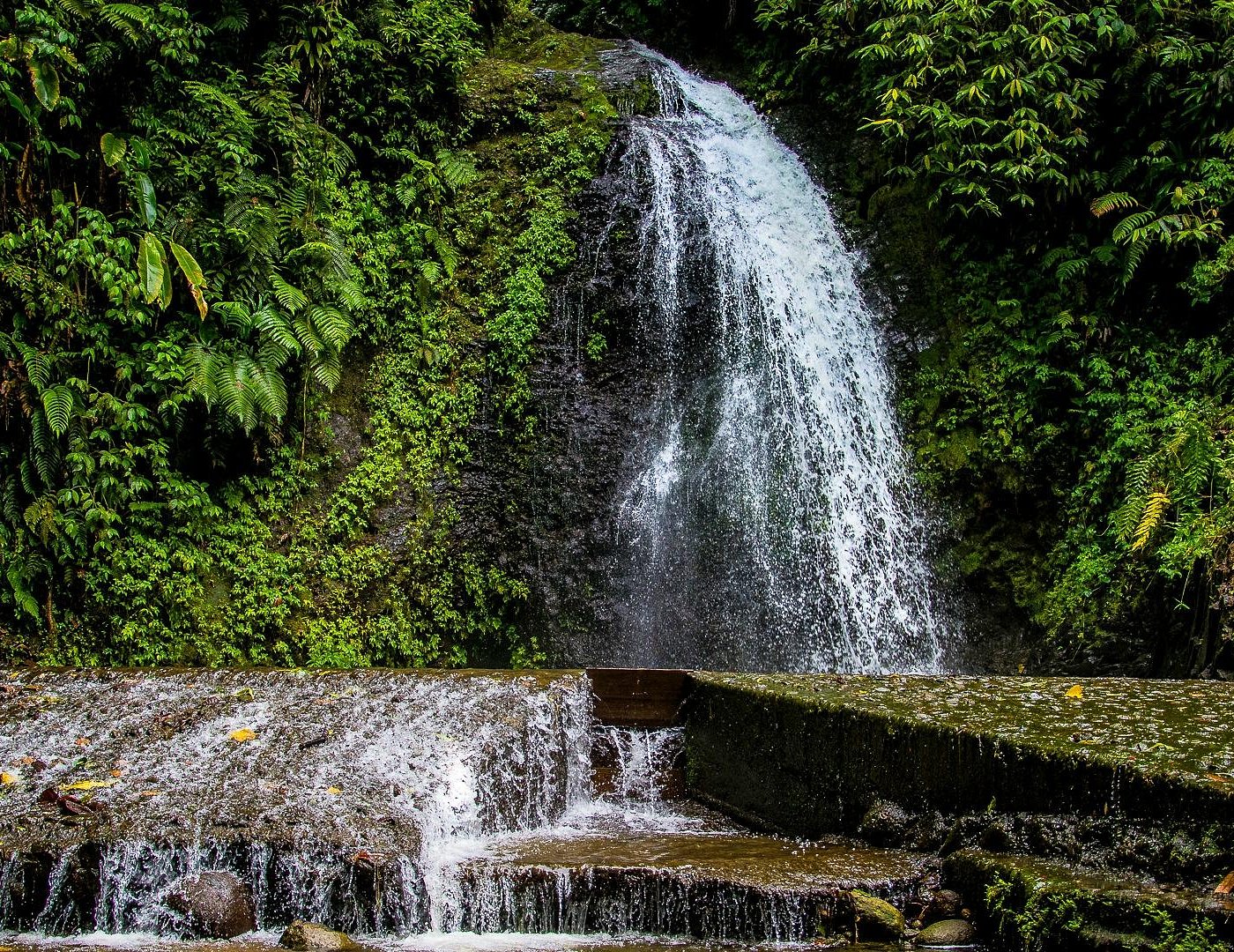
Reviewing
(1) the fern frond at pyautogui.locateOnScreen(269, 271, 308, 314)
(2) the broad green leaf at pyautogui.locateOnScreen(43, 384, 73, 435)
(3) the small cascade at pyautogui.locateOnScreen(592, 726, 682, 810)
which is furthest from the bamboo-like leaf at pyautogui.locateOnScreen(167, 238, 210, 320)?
(3) the small cascade at pyautogui.locateOnScreen(592, 726, 682, 810)

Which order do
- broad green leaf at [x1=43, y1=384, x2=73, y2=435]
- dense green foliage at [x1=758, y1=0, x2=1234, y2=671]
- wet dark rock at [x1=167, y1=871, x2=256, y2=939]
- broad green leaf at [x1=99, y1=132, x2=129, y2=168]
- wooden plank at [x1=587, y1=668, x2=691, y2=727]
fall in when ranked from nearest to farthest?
wet dark rock at [x1=167, y1=871, x2=256, y2=939], wooden plank at [x1=587, y1=668, x2=691, y2=727], broad green leaf at [x1=43, y1=384, x2=73, y2=435], broad green leaf at [x1=99, y1=132, x2=129, y2=168], dense green foliage at [x1=758, y1=0, x2=1234, y2=671]

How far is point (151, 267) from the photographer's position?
22.1 feet

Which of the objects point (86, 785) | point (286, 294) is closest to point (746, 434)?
point (286, 294)

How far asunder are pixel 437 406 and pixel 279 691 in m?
3.88

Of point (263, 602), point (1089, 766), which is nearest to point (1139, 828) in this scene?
point (1089, 766)

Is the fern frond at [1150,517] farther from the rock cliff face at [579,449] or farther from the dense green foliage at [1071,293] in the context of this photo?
the rock cliff face at [579,449]

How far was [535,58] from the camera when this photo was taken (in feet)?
35.0

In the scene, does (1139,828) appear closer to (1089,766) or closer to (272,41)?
(1089,766)

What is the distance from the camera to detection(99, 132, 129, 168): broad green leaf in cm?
693

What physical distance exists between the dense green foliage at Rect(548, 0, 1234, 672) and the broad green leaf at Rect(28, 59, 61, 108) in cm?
700

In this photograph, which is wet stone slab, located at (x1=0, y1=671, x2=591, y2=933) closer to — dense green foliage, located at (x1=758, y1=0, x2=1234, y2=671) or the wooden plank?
the wooden plank

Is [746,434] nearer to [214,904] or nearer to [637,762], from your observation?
[637,762]

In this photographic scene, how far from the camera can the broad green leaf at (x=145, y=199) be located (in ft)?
23.2

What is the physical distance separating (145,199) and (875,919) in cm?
724
